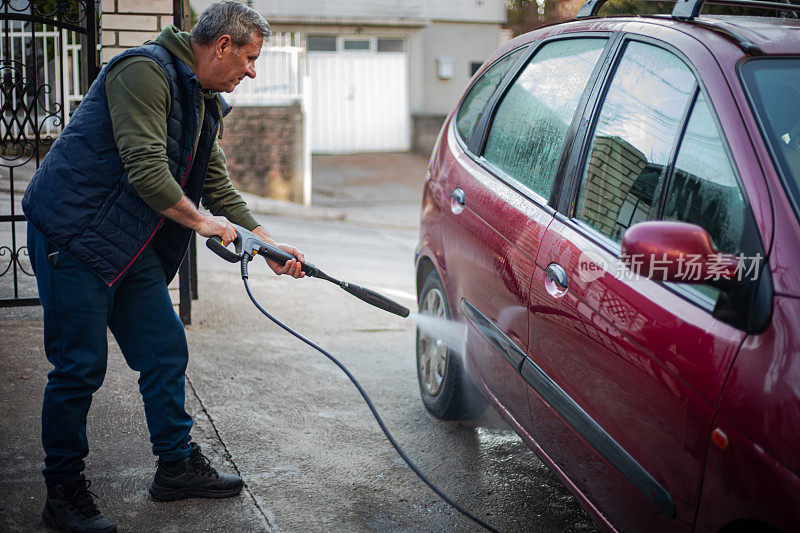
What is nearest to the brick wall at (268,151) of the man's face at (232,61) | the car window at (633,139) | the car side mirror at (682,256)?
the man's face at (232,61)

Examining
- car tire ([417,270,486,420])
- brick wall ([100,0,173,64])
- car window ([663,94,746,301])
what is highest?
brick wall ([100,0,173,64])

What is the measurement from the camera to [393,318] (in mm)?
5961

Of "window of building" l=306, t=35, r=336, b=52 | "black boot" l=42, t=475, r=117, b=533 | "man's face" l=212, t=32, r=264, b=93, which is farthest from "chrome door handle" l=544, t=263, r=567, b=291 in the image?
"window of building" l=306, t=35, r=336, b=52

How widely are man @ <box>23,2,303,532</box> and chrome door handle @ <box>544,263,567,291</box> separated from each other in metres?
1.13

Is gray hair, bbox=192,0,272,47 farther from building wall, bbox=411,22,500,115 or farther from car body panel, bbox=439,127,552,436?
building wall, bbox=411,22,500,115

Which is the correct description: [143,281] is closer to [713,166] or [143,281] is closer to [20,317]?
[713,166]

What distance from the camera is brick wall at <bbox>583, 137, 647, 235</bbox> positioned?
253cm

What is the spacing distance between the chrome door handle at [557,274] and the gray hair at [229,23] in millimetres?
1292

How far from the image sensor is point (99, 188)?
273 cm

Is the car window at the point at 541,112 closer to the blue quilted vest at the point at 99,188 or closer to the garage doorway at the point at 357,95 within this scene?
the blue quilted vest at the point at 99,188

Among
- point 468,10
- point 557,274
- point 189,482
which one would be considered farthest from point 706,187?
point 468,10

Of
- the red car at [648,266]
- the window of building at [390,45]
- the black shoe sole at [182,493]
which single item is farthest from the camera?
the window of building at [390,45]

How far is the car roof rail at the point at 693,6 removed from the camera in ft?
8.68

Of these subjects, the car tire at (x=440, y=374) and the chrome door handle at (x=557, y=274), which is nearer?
the chrome door handle at (x=557, y=274)
